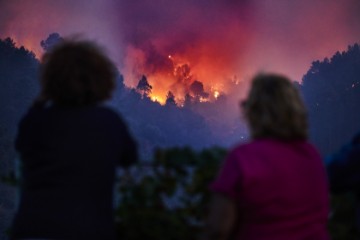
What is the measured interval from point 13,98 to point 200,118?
65188 mm

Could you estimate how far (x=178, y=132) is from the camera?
395 feet

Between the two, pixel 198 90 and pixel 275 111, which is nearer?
pixel 275 111

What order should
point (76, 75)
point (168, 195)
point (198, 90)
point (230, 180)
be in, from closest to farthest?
point (230, 180)
point (76, 75)
point (168, 195)
point (198, 90)

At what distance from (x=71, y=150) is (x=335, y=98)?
63.8m

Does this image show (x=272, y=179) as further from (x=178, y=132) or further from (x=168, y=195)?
(x=178, y=132)

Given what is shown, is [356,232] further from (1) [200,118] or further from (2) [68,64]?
(1) [200,118]

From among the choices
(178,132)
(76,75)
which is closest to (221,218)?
(76,75)

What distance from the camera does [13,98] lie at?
6950 centimetres

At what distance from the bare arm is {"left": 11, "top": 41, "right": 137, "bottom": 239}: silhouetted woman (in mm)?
487

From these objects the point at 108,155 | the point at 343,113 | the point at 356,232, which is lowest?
the point at 356,232

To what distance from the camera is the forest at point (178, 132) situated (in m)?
2.39

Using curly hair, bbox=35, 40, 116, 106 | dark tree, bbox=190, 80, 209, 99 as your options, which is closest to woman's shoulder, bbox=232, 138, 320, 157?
curly hair, bbox=35, 40, 116, 106

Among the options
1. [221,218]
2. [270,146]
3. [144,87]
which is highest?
[144,87]

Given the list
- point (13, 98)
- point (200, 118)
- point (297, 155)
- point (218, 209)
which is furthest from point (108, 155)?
point (200, 118)
